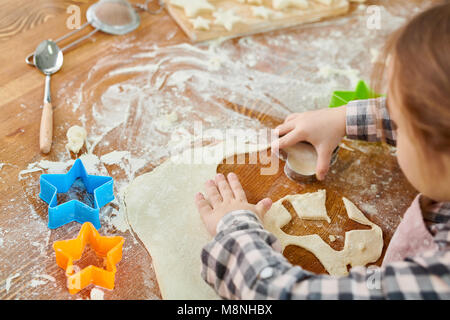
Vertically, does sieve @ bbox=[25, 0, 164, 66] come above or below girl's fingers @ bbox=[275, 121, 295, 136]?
above

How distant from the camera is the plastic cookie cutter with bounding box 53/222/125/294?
67 centimetres

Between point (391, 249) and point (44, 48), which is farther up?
point (44, 48)

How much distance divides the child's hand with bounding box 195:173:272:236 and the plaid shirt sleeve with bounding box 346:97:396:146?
0.26 m

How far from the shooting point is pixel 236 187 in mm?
808

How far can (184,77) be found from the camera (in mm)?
1039

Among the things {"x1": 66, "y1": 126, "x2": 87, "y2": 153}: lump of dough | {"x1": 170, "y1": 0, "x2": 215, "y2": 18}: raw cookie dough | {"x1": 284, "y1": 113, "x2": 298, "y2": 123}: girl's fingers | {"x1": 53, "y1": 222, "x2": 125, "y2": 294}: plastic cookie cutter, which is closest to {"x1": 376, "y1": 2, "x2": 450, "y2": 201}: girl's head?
{"x1": 284, "y1": 113, "x2": 298, "y2": 123}: girl's fingers

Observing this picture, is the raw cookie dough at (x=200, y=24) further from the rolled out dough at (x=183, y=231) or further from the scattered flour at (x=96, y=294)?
the scattered flour at (x=96, y=294)

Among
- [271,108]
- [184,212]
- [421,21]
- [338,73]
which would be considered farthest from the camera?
[338,73]

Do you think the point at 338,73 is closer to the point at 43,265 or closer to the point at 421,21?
the point at 421,21

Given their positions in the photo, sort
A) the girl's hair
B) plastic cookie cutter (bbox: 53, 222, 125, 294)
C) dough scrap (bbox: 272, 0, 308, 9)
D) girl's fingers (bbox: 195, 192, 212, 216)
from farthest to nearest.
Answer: dough scrap (bbox: 272, 0, 308, 9), girl's fingers (bbox: 195, 192, 212, 216), plastic cookie cutter (bbox: 53, 222, 125, 294), the girl's hair

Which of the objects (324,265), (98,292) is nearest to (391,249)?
(324,265)

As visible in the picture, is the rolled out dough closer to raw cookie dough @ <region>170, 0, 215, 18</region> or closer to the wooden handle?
the wooden handle

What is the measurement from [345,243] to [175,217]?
316 millimetres

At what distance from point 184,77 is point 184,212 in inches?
15.2
